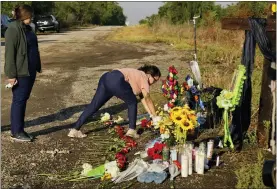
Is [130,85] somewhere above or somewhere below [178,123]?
above

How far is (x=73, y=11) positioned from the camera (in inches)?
2120

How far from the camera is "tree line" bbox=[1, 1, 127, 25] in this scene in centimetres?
3479

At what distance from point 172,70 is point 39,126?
230 centimetres

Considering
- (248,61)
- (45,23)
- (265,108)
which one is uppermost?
(248,61)

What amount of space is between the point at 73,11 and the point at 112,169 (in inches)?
2024

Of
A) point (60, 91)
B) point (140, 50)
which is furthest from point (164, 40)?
point (60, 91)

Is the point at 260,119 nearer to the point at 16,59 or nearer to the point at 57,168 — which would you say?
the point at 57,168

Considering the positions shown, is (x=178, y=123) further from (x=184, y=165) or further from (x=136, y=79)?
(x=136, y=79)

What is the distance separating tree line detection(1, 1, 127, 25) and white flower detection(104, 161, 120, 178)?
1137 inches

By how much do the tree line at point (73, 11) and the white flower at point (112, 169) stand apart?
94.8 ft

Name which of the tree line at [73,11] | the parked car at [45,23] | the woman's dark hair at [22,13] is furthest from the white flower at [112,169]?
the tree line at [73,11]

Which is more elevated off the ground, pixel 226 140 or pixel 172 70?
pixel 172 70

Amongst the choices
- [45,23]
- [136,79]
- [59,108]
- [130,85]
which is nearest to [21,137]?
[130,85]

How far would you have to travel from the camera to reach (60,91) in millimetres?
9273
